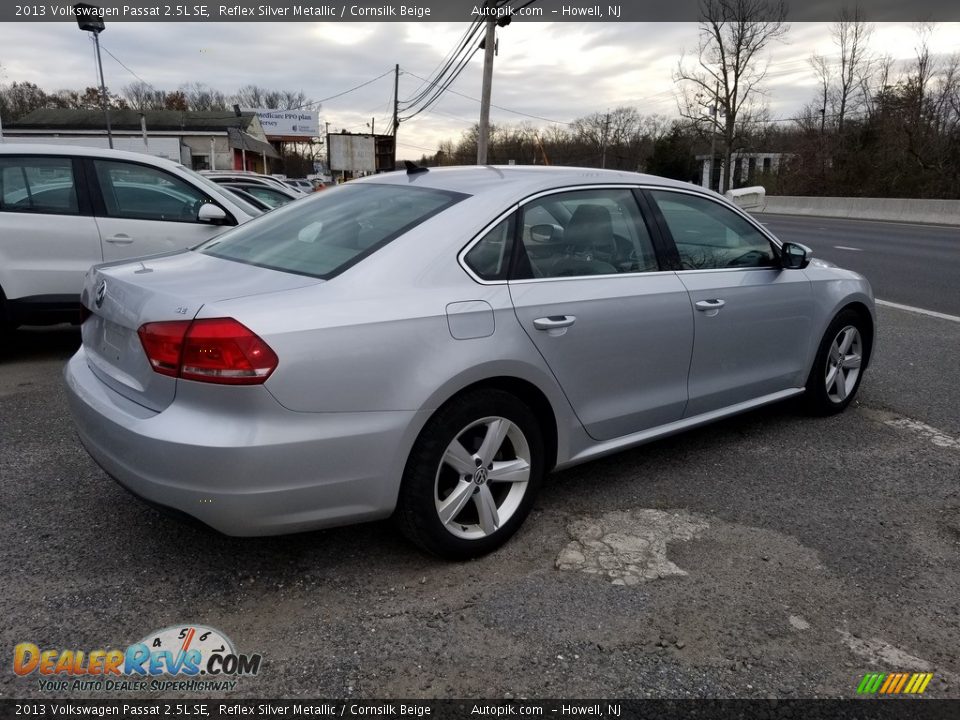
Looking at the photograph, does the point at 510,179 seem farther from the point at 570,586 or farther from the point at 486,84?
the point at 486,84

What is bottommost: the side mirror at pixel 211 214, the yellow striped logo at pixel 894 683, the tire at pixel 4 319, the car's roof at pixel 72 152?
the yellow striped logo at pixel 894 683

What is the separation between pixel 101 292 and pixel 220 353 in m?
0.95

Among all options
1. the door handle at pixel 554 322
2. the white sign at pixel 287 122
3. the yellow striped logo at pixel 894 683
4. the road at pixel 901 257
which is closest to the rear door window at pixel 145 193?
the door handle at pixel 554 322

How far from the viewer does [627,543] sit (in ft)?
11.0

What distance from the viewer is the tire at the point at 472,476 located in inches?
113

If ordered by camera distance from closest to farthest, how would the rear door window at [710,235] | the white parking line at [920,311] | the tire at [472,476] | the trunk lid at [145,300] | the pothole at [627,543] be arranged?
the trunk lid at [145,300], the tire at [472,476], the pothole at [627,543], the rear door window at [710,235], the white parking line at [920,311]

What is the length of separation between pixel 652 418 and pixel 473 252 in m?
1.33

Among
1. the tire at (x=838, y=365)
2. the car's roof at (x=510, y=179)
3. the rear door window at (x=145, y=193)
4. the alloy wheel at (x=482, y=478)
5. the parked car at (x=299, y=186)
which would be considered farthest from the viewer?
the parked car at (x=299, y=186)

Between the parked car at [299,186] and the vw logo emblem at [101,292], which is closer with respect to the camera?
the vw logo emblem at [101,292]

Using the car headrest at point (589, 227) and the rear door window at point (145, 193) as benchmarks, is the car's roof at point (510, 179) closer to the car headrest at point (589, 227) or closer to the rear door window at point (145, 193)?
the car headrest at point (589, 227)

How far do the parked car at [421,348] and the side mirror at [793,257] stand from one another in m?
0.28

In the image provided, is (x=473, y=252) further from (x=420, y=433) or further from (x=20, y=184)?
(x=20, y=184)

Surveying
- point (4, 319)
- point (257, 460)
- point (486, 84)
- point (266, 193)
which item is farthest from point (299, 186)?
point (257, 460)

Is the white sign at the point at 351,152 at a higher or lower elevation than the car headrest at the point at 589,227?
higher
